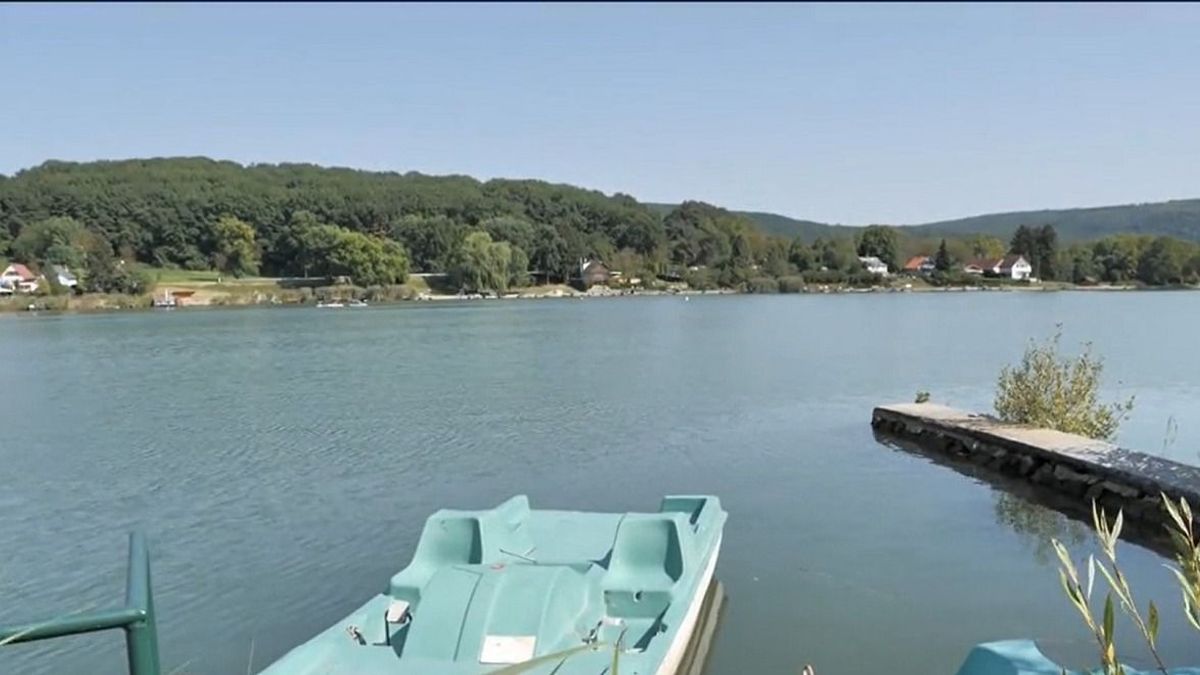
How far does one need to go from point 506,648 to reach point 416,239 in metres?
123

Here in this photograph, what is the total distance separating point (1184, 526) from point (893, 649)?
21.9ft

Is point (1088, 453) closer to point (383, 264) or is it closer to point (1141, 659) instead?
point (1141, 659)

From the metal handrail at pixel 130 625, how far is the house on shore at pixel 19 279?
114 meters

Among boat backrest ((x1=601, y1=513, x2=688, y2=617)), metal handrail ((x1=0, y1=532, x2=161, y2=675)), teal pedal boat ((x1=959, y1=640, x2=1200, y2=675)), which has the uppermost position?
metal handrail ((x1=0, y1=532, x2=161, y2=675))

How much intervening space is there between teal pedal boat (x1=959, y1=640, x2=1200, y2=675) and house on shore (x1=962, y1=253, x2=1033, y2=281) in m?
137

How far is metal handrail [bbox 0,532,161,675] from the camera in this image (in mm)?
1783

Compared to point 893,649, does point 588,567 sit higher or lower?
higher

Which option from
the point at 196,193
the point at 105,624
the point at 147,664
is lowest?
the point at 147,664

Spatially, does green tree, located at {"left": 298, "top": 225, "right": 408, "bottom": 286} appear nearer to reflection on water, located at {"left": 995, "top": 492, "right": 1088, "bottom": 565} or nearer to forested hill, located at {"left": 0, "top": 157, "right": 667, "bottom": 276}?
forested hill, located at {"left": 0, "top": 157, "right": 667, "bottom": 276}

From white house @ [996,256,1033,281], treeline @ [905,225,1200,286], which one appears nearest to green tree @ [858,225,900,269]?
treeline @ [905,225,1200,286]

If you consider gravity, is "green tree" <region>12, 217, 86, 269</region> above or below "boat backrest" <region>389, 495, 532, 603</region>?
above

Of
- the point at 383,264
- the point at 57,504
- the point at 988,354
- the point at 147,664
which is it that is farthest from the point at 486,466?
the point at 383,264

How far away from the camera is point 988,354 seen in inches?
1355

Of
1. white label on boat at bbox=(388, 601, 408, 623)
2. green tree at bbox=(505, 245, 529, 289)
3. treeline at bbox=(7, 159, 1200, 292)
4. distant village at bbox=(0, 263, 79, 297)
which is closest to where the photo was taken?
white label on boat at bbox=(388, 601, 408, 623)
